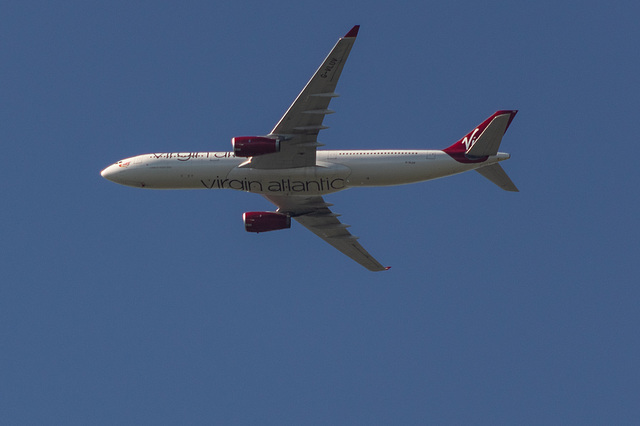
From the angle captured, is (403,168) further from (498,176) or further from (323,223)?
(323,223)

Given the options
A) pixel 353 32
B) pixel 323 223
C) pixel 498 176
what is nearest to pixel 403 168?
pixel 498 176

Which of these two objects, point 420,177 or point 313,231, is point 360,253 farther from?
point 420,177

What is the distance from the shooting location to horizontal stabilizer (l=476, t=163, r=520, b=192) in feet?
201

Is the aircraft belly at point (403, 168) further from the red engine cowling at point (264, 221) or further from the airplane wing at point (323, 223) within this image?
the red engine cowling at point (264, 221)

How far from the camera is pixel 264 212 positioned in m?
66.7

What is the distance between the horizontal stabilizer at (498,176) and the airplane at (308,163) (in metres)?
0.06

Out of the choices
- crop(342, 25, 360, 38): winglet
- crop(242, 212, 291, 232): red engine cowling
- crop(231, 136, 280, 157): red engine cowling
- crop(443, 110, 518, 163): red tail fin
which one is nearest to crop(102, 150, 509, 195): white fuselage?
crop(443, 110, 518, 163): red tail fin

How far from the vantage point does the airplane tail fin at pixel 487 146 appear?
59344mm

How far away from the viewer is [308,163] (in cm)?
6066

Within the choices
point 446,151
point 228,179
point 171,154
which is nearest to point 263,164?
point 228,179

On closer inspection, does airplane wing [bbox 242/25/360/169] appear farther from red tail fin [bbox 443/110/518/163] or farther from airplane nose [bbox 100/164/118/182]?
airplane nose [bbox 100/164/118/182]

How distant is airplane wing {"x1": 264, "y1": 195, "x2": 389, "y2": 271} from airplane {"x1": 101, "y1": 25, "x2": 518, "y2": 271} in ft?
1.24

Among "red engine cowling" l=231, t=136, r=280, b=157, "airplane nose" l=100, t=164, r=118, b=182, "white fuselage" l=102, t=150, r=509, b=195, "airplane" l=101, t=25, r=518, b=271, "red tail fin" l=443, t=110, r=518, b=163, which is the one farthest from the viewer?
"airplane nose" l=100, t=164, r=118, b=182

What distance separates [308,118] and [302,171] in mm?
4037
